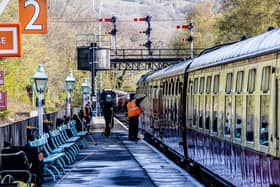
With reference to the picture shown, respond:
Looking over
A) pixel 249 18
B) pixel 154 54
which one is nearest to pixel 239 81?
pixel 249 18

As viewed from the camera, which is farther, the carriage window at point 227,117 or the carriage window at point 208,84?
the carriage window at point 208,84

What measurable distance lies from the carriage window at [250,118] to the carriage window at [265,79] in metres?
0.57

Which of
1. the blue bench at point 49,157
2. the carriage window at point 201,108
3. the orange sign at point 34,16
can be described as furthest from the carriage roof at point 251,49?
the blue bench at point 49,157

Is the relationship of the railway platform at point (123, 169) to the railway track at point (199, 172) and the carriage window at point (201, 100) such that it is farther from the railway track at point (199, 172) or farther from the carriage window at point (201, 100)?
the carriage window at point (201, 100)

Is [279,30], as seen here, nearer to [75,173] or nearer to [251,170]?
[251,170]

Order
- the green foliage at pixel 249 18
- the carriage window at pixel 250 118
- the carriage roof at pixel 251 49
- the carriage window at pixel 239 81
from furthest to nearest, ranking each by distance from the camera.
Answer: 1. the green foliage at pixel 249 18
2. the carriage window at pixel 239 81
3. the carriage window at pixel 250 118
4. the carriage roof at pixel 251 49

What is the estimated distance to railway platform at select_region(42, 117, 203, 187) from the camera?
18078mm

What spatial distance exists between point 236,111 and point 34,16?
10.8 ft

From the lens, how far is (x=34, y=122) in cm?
2523

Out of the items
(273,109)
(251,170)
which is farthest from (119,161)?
(273,109)

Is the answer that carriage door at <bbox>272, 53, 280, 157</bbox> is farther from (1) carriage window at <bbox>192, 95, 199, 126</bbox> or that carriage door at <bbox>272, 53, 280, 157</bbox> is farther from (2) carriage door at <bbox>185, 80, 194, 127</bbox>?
(2) carriage door at <bbox>185, 80, 194, 127</bbox>

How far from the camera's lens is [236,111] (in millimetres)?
13086

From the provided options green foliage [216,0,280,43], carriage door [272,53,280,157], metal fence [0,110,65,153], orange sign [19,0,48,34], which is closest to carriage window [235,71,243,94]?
carriage door [272,53,280,157]

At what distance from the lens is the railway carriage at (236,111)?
1084 centimetres
